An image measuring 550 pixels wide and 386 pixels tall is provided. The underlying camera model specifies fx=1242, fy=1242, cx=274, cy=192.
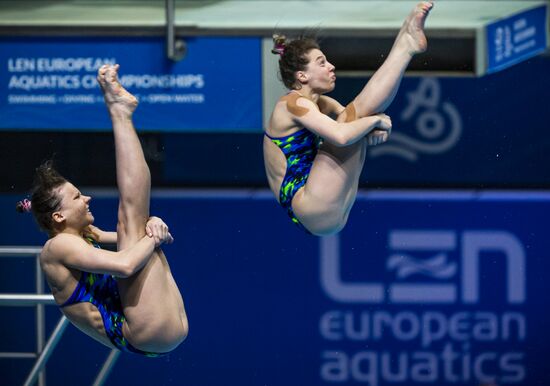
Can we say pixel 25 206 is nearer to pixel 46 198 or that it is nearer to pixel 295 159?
pixel 46 198

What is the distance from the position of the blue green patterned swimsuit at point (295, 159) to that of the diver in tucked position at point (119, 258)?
603mm

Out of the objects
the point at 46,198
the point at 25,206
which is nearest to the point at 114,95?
the point at 46,198

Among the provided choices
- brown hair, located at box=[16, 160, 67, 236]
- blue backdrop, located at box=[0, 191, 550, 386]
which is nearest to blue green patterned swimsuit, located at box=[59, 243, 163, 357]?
brown hair, located at box=[16, 160, 67, 236]

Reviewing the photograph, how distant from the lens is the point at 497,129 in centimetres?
788

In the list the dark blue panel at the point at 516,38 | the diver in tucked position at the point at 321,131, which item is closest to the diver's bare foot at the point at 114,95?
the diver in tucked position at the point at 321,131

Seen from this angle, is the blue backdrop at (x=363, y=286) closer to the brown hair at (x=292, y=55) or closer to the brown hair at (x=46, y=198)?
the brown hair at (x=292, y=55)

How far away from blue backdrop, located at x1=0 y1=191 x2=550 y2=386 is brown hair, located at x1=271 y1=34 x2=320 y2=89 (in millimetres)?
2655

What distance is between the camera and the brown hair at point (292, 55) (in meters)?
5.34

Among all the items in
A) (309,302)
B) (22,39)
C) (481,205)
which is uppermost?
(22,39)

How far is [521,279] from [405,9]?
6.29 ft

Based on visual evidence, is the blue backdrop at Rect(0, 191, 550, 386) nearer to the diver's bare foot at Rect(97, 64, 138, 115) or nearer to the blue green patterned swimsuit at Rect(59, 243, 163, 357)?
the blue green patterned swimsuit at Rect(59, 243, 163, 357)

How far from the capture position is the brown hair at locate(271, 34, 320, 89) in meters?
5.34

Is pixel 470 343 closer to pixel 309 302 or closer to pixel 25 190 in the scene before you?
pixel 309 302

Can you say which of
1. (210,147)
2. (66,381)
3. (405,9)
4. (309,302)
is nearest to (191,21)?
(210,147)
